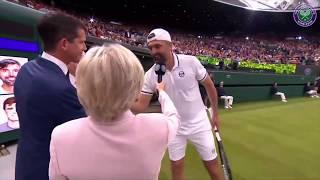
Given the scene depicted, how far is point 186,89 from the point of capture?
3.71 meters

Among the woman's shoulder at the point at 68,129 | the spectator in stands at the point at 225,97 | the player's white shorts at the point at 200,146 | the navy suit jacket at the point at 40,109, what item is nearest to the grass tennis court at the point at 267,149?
the player's white shorts at the point at 200,146

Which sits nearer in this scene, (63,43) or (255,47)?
(63,43)

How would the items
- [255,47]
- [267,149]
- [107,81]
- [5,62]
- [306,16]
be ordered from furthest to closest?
[255,47] < [306,16] < [267,149] < [5,62] < [107,81]

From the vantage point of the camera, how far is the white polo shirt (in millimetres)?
3688

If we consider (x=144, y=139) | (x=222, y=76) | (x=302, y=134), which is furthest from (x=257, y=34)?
(x=144, y=139)

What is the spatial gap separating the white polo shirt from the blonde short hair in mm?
2361

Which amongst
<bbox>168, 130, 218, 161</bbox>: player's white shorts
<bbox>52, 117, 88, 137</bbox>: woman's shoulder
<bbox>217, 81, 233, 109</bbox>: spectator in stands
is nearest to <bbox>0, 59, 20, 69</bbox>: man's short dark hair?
<bbox>168, 130, 218, 161</bbox>: player's white shorts

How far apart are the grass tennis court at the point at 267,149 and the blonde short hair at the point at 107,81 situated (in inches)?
154

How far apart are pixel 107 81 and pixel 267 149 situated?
6.37 m

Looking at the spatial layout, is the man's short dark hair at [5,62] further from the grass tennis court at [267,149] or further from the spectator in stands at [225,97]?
the spectator in stands at [225,97]

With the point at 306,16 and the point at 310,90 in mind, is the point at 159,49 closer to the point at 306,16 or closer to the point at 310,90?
the point at 310,90

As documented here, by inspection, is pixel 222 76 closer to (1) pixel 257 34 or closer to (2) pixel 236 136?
(2) pixel 236 136

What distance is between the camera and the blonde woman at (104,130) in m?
1.27

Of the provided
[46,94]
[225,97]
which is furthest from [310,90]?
[46,94]
